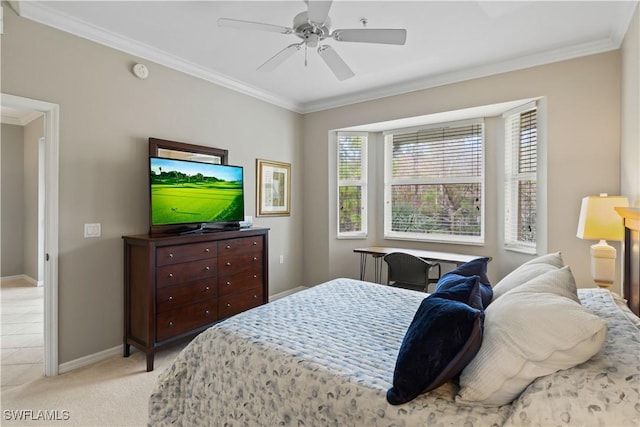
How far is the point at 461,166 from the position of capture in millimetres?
4109

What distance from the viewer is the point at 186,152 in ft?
Result: 10.9

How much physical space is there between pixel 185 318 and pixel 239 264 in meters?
0.73

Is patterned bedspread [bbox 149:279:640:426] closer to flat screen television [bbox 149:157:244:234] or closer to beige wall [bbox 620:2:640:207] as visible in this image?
beige wall [bbox 620:2:640:207]

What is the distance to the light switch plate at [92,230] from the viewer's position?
2.68 metres

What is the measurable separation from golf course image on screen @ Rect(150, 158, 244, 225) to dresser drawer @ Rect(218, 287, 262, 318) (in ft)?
2.63

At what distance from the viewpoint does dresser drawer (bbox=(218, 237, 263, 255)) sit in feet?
10.3

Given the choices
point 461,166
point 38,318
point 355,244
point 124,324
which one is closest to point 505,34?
point 461,166

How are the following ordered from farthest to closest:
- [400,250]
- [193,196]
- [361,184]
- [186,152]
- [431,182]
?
1. [361,184]
2. [431,182]
3. [400,250]
4. [186,152]
5. [193,196]

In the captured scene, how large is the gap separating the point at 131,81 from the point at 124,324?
219cm

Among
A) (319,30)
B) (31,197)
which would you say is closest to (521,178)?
(319,30)

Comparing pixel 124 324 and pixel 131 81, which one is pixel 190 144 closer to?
pixel 131 81

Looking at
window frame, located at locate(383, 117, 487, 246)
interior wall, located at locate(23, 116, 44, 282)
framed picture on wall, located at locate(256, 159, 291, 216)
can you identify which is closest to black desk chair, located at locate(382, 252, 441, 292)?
window frame, located at locate(383, 117, 487, 246)

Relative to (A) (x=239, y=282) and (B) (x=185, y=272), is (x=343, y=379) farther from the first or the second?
(A) (x=239, y=282)

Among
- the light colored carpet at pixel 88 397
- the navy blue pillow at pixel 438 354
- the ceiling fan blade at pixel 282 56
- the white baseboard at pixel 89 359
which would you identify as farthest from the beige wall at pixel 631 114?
the white baseboard at pixel 89 359
